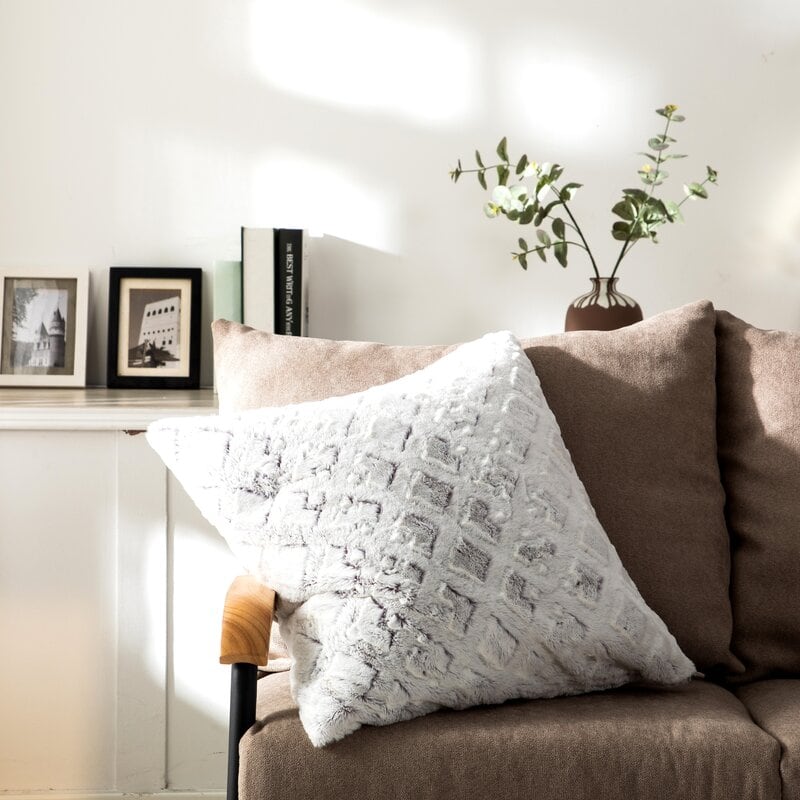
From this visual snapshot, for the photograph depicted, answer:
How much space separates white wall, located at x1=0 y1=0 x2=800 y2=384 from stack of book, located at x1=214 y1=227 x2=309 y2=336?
0.16m

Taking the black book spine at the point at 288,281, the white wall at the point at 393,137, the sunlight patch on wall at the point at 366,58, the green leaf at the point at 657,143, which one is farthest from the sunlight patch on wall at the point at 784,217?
the black book spine at the point at 288,281

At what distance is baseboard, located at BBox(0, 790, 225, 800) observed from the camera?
5.50 ft

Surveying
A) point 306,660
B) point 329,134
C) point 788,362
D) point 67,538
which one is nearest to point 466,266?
point 329,134

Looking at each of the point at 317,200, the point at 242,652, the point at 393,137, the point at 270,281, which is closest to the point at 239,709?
the point at 242,652

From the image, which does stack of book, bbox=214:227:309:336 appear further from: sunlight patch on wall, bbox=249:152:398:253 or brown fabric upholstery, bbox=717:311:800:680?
brown fabric upholstery, bbox=717:311:800:680

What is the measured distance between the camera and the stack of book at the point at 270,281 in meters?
1.91

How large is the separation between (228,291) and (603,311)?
0.78 m

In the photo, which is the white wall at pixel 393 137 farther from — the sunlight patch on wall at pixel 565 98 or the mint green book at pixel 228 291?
the mint green book at pixel 228 291

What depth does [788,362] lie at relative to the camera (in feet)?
4.64

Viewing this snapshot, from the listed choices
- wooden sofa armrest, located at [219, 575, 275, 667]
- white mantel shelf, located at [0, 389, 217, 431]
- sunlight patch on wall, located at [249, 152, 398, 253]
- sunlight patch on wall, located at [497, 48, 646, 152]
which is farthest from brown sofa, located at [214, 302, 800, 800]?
sunlight patch on wall, located at [497, 48, 646, 152]

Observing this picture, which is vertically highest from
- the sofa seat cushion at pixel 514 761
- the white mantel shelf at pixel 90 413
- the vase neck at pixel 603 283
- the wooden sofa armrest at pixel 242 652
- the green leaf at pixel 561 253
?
the green leaf at pixel 561 253

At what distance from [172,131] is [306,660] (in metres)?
1.39

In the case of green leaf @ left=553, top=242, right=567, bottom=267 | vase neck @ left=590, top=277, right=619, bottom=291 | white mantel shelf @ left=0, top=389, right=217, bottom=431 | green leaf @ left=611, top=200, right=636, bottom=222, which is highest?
green leaf @ left=611, top=200, right=636, bottom=222

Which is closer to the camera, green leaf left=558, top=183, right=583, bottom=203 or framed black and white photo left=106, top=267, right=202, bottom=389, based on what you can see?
green leaf left=558, top=183, right=583, bottom=203
